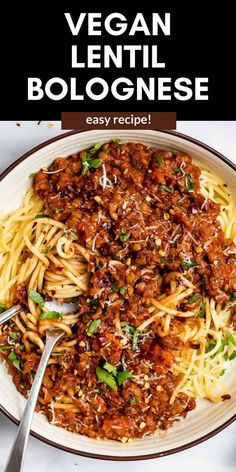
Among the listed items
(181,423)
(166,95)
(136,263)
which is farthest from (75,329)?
(166,95)

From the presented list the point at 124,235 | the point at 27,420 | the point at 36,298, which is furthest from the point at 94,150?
the point at 27,420

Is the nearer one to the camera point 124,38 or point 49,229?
point 49,229

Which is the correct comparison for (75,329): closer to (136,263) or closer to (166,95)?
(136,263)

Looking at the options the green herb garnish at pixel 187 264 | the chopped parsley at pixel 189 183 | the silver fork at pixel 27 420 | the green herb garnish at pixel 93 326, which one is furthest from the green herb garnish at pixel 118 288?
the chopped parsley at pixel 189 183

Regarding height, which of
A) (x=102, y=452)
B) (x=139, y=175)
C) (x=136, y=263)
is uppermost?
(x=139, y=175)

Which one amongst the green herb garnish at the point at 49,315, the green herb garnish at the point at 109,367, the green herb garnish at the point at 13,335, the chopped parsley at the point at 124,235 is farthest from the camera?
the green herb garnish at the point at 13,335

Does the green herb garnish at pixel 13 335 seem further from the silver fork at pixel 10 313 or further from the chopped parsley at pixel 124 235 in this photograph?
the chopped parsley at pixel 124 235
